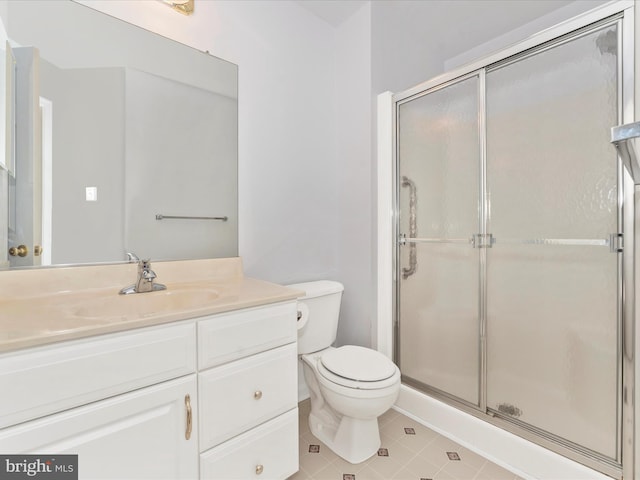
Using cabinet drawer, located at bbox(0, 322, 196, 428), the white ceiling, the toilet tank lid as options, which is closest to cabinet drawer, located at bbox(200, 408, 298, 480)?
cabinet drawer, located at bbox(0, 322, 196, 428)

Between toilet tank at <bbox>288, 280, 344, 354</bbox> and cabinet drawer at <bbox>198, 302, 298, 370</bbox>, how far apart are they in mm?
384

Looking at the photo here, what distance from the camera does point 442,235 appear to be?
177cm

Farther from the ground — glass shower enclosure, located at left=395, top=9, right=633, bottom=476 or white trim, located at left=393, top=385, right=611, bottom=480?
glass shower enclosure, located at left=395, top=9, right=633, bottom=476

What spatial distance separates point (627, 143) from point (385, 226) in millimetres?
1359

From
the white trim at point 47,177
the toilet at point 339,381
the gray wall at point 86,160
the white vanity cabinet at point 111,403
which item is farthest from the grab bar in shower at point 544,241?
the white trim at point 47,177

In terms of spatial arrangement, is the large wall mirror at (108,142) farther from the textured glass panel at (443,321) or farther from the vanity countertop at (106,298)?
the textured glass panel at (443,321)

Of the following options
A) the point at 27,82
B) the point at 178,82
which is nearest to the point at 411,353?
the point at 178,82

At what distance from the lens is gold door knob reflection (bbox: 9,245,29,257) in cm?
113

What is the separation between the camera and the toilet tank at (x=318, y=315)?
168cm

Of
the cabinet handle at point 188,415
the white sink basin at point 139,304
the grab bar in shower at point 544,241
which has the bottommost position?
the cabinet handle at point 188,415

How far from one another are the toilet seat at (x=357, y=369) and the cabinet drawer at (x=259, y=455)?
0.26m

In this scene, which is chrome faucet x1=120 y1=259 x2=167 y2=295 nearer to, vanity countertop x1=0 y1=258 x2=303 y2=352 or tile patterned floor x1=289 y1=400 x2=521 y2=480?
vanity countertop x1=0 y1=258 x2=303 y2=352

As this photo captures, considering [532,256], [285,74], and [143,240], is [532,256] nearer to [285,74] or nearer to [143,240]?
[285,74]

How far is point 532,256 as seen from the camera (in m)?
1.45
